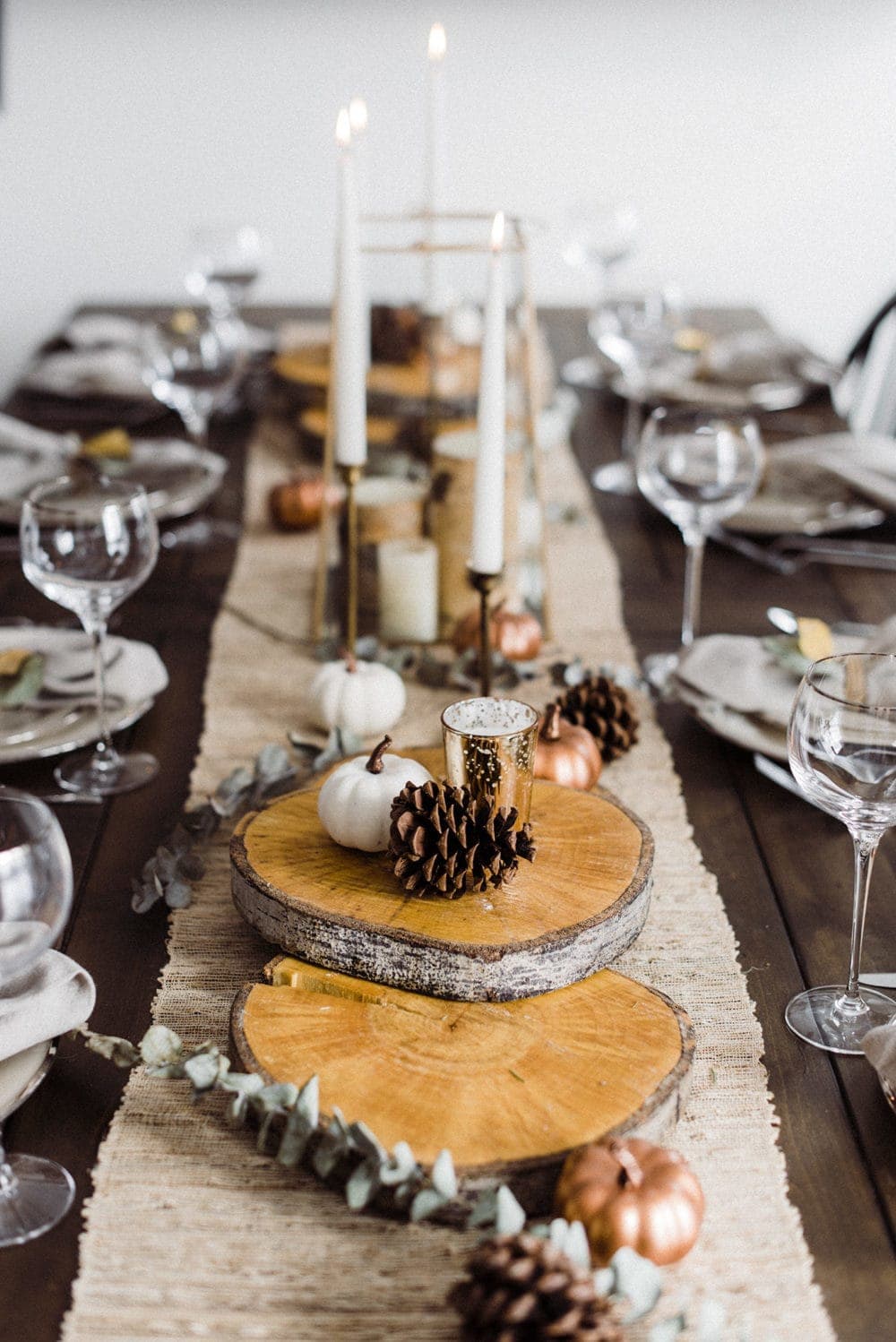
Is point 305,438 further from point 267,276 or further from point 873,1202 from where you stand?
point 267,276

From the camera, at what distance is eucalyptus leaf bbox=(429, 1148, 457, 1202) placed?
64cm

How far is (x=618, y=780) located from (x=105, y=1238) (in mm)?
576

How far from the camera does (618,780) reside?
3.65 feet

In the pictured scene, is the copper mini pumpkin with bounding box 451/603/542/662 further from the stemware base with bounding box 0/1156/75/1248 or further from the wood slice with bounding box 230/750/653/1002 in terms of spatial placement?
the stemware base with bounding box 0/1156/75/1248

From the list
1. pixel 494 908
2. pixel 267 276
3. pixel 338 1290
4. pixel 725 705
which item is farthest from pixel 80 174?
pixel 338 1290

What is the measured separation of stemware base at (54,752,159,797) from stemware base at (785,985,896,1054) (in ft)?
1.77

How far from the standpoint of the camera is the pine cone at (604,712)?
1.12m

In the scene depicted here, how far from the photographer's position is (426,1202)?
2.12 ft

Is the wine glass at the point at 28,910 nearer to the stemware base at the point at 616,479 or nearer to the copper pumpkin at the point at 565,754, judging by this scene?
the copper pumpkin at the point at 565,754

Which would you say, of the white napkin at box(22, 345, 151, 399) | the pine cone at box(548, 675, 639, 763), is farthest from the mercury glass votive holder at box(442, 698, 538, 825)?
the white napkin at box(22, 345, 151, 399)

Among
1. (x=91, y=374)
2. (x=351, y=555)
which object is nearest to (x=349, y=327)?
(x=351, y=555)

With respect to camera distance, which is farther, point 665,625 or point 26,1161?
point 665,625

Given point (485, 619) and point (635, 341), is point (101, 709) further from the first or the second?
point (635, 341)

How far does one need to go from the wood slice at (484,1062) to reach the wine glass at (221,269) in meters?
1.59
